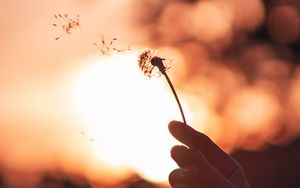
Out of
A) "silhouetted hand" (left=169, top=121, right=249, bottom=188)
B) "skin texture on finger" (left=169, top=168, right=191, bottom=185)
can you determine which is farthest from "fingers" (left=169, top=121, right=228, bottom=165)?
"skin texture on finger" (left=169, top=168, right=191, bottom=185)

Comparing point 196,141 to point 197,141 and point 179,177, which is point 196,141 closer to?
point 197,141

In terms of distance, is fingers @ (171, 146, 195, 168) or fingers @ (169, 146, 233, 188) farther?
fingers @ (171, 146, 195, 168)

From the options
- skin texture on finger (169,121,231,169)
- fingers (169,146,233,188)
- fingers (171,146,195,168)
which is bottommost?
fingers (169,146,233,188)

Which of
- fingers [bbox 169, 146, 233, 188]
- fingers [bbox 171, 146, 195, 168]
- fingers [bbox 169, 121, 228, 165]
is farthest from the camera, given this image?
fingers [bbox 169, 121, 228, 165]

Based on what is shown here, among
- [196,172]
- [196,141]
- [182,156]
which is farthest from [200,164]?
[196,141]

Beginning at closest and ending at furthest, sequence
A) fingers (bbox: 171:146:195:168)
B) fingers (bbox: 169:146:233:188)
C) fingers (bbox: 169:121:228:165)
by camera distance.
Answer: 1. fingers (bbox: 169:146:233:188)
2. fingers (bbox: 171:146:195:168)
3. fingers (bbox: 169:121:228:165)

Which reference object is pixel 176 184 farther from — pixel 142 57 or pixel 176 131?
pixel 142 57

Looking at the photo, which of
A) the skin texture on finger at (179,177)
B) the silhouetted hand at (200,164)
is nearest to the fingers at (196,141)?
the silhouetted hand at (200,164)

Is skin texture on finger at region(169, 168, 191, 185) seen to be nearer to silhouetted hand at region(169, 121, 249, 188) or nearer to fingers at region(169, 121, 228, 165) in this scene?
silhouetted hand at region(169, 121, 249, 188)

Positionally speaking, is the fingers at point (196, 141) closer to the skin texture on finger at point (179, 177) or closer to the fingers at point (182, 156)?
the fingers at point (182, 156)
